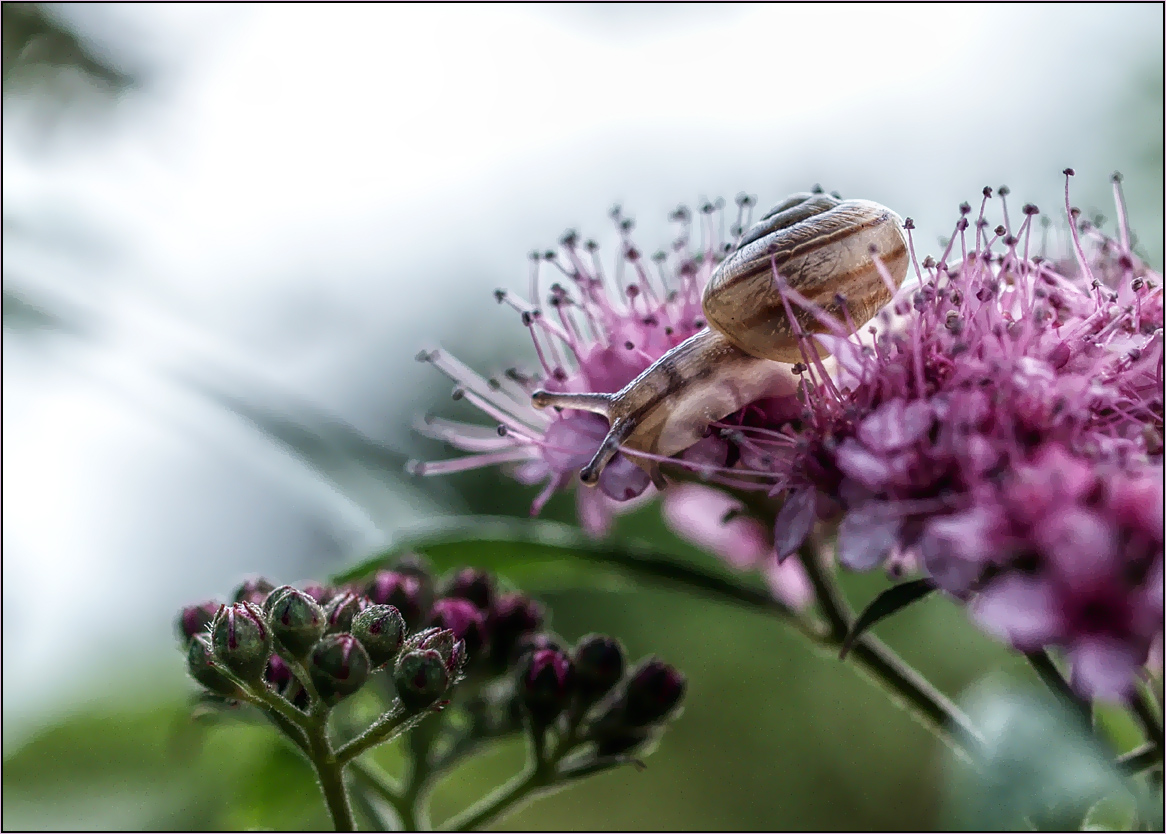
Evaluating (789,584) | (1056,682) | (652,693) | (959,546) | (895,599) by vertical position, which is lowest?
(789,584)

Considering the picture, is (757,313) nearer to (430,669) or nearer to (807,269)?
(807,269)

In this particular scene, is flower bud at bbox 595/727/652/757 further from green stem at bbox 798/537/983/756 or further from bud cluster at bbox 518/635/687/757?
green stem at bbox 798/537/983/756

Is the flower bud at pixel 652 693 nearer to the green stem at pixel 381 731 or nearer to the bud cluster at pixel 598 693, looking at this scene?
the bud cluster at pixel 598 693

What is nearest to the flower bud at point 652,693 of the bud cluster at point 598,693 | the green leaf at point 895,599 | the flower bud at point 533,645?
the bud cluster at point 598,693

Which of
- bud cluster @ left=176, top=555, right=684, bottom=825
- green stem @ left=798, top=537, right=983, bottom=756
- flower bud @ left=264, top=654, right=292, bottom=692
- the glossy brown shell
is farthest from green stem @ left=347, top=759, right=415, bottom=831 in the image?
the glossy brown shell

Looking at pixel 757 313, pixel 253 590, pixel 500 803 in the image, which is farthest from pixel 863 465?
pixel 253 590

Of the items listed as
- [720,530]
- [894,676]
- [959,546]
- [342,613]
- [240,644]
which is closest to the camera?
[959,546]
